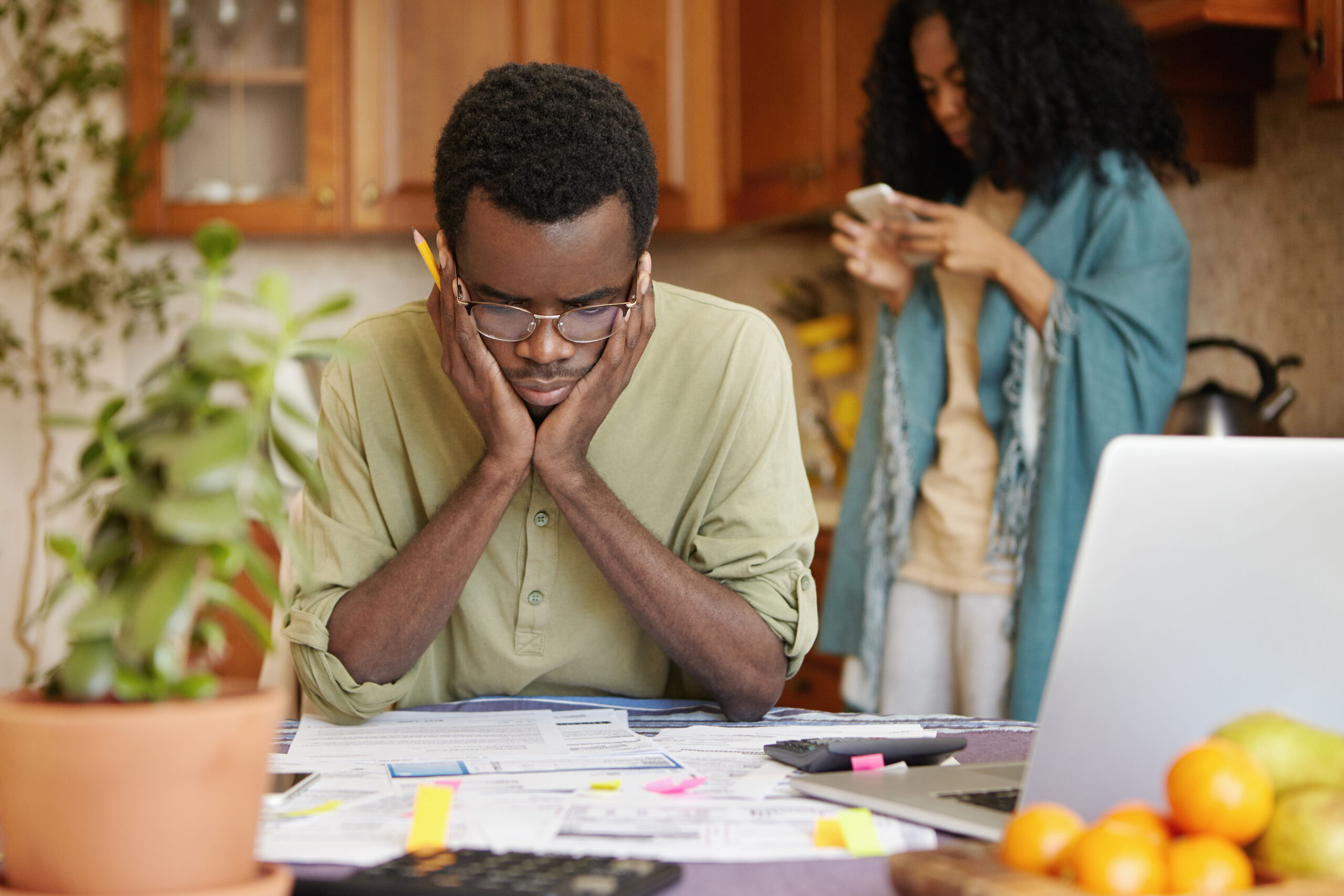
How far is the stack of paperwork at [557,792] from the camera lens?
27.5 inches

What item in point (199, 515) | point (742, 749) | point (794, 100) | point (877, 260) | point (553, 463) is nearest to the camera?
point (199, 515)

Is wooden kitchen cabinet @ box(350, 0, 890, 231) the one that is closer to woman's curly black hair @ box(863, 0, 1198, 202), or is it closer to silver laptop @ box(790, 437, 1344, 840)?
woman's curly black hair @ box(863, 0, 1198, 202)

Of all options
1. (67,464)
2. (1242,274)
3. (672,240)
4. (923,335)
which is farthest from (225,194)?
(1242,274)

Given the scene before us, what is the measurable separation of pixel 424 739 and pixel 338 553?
0.32 meters

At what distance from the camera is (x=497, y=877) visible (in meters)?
0.60

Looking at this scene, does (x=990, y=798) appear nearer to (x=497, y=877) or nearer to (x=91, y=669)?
(x=497, y=877)

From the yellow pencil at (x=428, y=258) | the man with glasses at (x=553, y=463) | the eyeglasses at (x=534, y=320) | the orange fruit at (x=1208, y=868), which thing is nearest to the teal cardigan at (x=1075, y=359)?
the man with glasses at (x=553, y=463)

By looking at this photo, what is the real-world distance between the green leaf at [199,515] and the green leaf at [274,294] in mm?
77

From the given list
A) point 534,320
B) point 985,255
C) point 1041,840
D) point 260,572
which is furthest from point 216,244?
point 985,255

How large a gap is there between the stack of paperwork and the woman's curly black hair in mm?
1219

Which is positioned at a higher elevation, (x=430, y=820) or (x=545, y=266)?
(x=545, y=266)

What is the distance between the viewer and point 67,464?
340 centimetres

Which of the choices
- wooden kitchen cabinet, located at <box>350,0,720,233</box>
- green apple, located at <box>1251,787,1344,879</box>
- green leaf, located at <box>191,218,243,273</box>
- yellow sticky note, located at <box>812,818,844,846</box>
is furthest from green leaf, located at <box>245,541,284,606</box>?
wooden kitchen cabinet, located at <box>350,0,720,233</box>

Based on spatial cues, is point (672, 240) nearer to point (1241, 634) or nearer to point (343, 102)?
point (343, 102)
